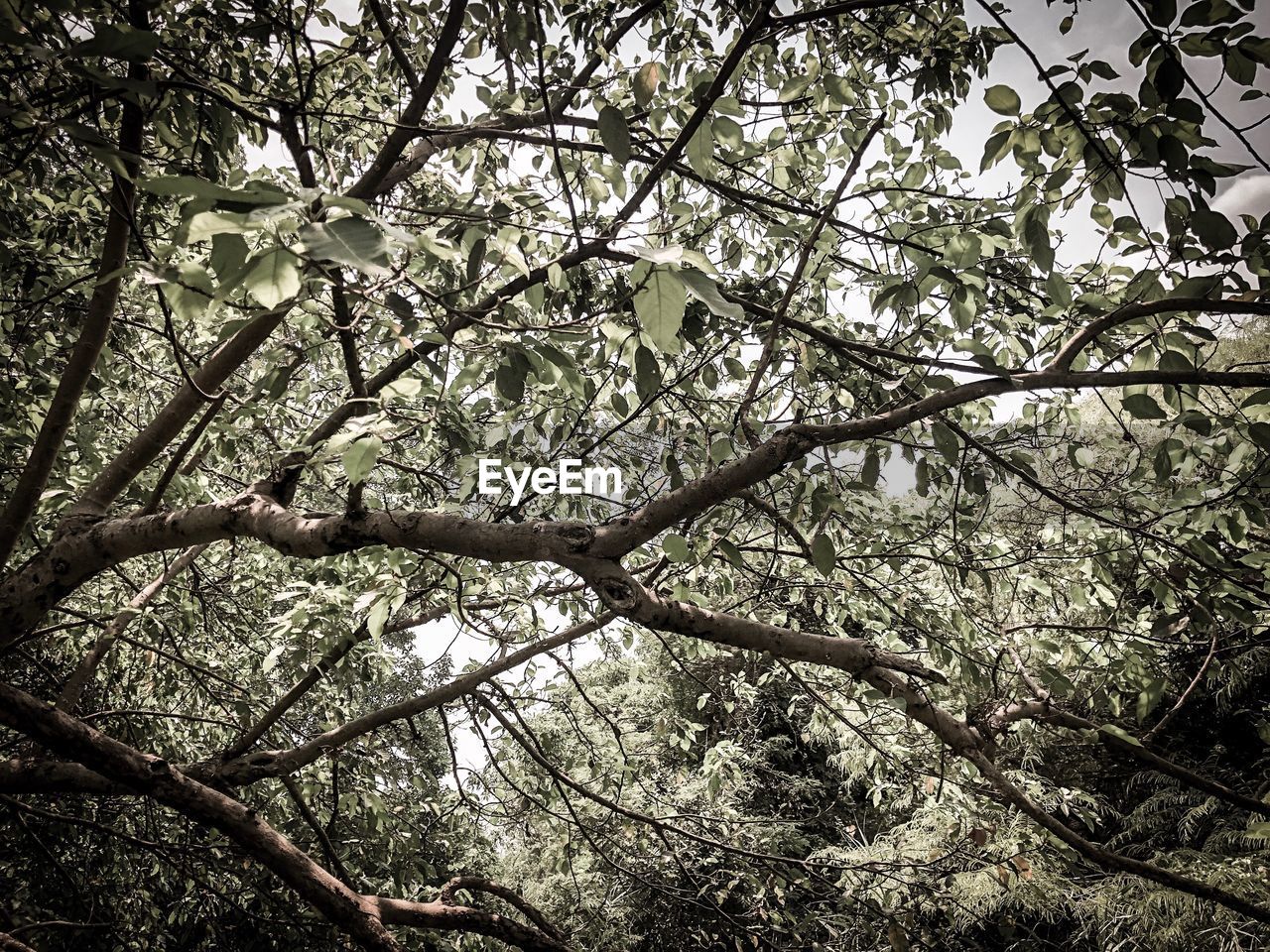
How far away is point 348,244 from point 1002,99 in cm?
142

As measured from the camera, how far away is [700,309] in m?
2.05

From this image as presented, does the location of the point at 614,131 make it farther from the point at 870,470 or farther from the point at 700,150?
the point at 870,470

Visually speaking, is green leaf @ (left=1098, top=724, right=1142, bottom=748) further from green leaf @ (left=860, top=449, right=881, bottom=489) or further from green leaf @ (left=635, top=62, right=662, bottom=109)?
green leaf @ (left=635, top=62, right=662, bottom=109)

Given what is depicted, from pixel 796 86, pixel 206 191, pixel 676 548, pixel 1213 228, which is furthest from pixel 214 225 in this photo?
pixel 796 86

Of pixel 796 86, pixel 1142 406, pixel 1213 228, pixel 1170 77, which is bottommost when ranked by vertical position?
pixel 1142 406

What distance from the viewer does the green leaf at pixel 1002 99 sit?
1397 mm

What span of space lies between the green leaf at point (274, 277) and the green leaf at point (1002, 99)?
4.61ft

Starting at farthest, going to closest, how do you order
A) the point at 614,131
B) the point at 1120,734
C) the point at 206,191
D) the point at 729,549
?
the point at 729,549 < the point at 1120,734 < the point at 614,131 < the point at 206,191

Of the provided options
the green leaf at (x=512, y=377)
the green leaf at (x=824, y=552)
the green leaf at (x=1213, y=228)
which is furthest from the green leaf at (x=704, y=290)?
the green leaf at (x=1213, y=228)

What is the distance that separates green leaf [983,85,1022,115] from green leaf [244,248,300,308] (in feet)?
4.61

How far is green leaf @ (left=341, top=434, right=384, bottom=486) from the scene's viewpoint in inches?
43.7

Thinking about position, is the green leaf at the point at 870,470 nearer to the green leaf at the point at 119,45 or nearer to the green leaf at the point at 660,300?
the green leaf at the point at 660,300

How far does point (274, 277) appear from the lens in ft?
2.38

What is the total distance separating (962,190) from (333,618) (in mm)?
2886
